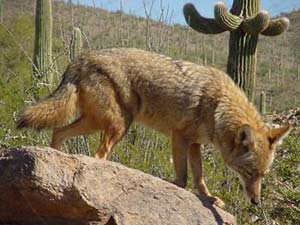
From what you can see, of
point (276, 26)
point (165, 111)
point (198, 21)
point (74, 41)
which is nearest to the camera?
point (165, 111)

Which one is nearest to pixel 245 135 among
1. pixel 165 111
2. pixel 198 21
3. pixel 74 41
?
pixel 165 111

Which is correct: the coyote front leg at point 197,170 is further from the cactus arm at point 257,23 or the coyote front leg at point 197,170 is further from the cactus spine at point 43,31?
the cactus spine at point 43,31

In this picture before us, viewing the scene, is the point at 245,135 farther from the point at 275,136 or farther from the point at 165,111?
the point at 165,111

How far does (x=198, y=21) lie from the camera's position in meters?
13.8

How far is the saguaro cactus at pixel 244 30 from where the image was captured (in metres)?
13.0

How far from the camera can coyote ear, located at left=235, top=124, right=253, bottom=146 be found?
24.2ft

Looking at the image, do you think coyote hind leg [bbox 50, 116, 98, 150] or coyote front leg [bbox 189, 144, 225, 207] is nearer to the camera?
coyote hind leg [bbox 50, 116, 98, 150]

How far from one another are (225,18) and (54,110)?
6164 millimetres

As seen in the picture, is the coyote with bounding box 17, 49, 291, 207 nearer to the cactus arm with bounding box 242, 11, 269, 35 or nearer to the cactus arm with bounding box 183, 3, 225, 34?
the cactus arm with bounding box 242, 11, 269, 35

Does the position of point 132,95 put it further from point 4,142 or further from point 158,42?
point 158,42

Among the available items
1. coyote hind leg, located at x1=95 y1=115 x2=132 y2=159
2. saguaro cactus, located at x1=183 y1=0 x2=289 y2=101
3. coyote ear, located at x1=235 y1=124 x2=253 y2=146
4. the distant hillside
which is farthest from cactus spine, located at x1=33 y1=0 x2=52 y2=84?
coyote ear, located at x1=235 y1=124 x2=253 y2=146

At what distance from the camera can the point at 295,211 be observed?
352 inches

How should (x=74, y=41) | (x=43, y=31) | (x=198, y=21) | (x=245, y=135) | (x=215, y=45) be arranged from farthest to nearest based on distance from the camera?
(x=215, y=45), (x=43, y=31), (x=198, y=21), (x=74, y=41), (x=245, y=135)

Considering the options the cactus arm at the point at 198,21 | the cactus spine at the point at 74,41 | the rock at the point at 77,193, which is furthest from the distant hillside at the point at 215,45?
the rock at the point at 77,193
